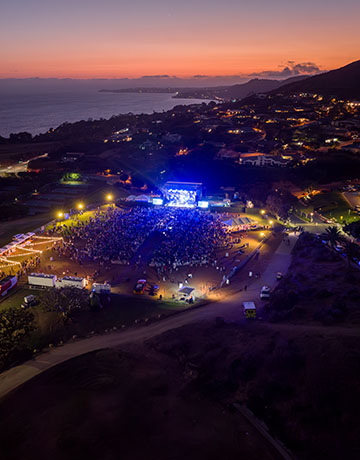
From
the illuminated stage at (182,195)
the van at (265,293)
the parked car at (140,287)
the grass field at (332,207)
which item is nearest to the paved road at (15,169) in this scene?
the illuminated stage at (182,195)

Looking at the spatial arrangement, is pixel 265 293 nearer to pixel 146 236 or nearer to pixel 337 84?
pixel 146 236

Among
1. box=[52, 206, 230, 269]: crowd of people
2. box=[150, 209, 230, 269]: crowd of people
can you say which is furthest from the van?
box=[52, 206, 230, 269]: crowd of people

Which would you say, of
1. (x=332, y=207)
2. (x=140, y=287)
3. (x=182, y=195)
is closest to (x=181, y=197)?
(x=182, y=195)

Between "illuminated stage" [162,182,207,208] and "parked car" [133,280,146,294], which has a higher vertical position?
"illuminated stage" [162,182,207,208]

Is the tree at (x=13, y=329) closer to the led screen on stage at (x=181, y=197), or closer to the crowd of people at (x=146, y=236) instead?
the crowd of people at (x=146, y=236)

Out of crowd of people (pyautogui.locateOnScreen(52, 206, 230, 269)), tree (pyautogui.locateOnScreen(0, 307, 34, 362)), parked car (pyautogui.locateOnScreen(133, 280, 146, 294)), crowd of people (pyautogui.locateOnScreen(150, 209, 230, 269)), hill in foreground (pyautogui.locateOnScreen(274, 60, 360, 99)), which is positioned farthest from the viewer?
hill in foreground (pyautogui.locateOnScreen(274, 60, 360, 99))

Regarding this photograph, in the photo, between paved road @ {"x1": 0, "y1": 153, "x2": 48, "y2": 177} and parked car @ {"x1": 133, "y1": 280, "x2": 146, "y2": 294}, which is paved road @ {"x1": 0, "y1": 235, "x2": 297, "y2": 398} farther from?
paved road @ {"x1": 0, "y1": 153, "x2": 48, "y2": 177}

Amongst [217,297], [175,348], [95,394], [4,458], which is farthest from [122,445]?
[217,297]
